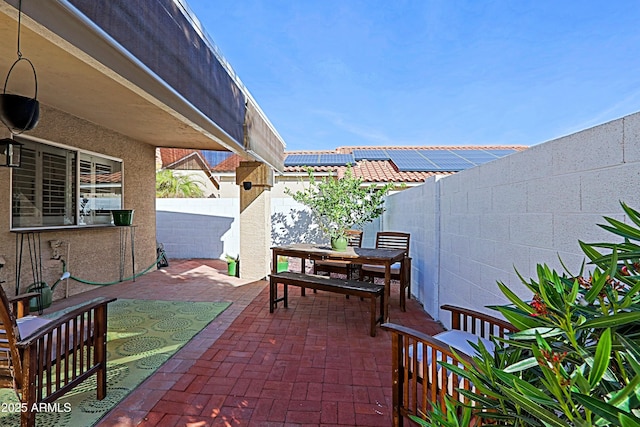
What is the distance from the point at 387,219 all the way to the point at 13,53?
701 centimetres

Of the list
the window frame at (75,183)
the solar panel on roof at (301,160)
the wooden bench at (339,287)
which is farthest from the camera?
the solar panel on roof at (301,160)

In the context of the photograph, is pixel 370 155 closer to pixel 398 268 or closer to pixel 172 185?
pixel 398 268

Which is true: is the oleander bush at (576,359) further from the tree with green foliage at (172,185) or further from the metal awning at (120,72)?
the tree with green foliage at (172,185)

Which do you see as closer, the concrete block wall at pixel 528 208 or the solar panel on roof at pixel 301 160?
the concrete block wall at pixel 528 208

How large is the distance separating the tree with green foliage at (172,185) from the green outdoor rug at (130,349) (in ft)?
31.9

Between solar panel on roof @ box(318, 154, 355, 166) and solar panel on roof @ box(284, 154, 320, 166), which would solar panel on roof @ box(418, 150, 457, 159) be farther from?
solar panel on roof @ box(284, 154, 320, 166)

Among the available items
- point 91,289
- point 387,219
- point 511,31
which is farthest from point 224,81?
point 511,31

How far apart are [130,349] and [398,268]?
3.95m

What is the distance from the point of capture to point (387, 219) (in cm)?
805

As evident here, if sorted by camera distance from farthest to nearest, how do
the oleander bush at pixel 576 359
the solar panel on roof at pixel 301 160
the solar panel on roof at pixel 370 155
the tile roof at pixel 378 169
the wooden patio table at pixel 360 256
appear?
the solar panel on roof at pixel 370 155
the solar panel on roof at pixel 301 160
the tile roof at pixel 378 169
the wooden patio table at pixel 360 256
the oleander bush at pixel 576 359

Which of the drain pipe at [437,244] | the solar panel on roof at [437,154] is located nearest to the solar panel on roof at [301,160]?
the solar panel on roof at [437,154]

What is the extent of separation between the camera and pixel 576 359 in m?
0.93

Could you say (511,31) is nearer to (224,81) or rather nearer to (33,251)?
(224,81)

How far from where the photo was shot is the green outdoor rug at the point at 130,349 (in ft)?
7.75
